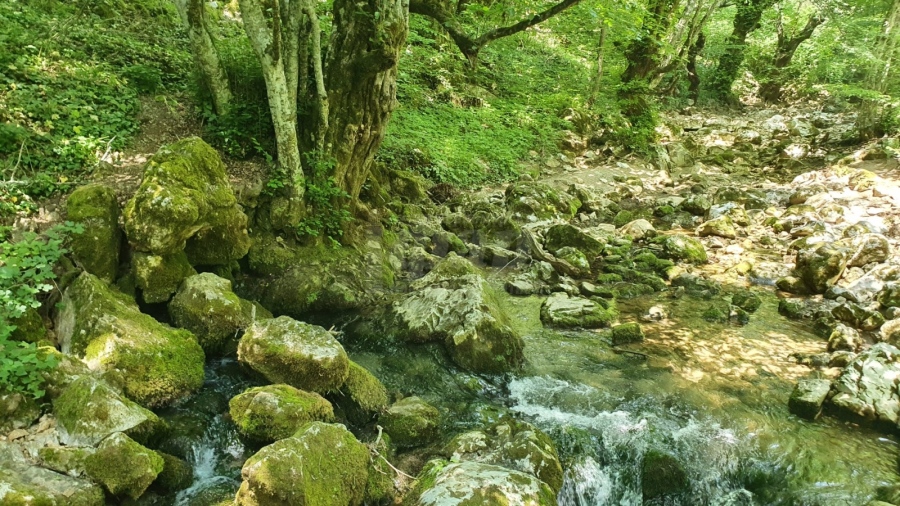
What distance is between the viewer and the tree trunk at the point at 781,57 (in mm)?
21984

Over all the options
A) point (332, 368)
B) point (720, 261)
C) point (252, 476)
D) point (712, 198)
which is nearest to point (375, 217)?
point (332, 368)

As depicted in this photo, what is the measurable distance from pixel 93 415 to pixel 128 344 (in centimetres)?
105

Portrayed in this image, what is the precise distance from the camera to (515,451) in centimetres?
431

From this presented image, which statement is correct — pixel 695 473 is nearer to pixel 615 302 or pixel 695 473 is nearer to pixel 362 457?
pixel 362 457

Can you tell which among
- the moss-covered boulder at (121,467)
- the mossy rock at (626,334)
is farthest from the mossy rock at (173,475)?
the mossy rock at (626,334)

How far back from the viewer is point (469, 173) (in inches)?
504

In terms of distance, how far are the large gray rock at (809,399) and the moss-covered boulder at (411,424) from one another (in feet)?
12.5

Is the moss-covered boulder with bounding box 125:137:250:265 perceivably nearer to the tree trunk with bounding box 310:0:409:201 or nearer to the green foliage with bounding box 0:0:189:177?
the green foliage with bounding box 0:0:189:177

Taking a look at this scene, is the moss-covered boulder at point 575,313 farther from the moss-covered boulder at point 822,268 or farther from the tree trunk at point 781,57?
the tree trunk at point 781,57

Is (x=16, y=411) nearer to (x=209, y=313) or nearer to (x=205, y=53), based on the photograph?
(x=209, y=313)

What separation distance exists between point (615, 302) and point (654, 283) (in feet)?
3.72

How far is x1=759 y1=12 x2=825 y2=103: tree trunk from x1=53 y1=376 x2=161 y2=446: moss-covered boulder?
89.9 ft

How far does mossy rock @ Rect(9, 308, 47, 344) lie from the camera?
13.7 feet

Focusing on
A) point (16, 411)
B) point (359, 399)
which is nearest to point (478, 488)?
point (359, 399)
